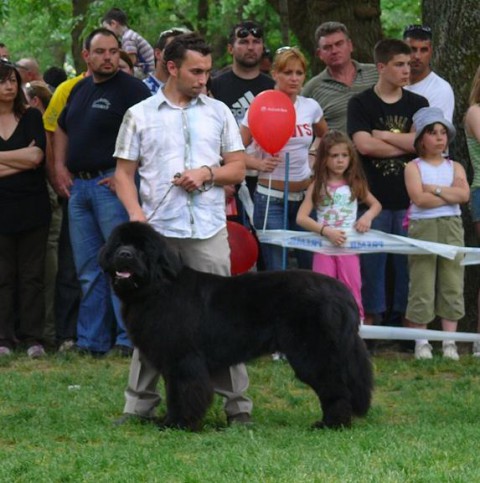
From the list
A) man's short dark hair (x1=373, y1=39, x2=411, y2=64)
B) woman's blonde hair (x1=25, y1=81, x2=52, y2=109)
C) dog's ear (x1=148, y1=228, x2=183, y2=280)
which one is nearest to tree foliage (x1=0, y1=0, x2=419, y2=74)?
man's short dark hair (x1=373, y1=39, x2=411, y2=64)

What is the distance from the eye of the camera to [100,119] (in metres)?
11.0

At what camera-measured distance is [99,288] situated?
37.8 ft

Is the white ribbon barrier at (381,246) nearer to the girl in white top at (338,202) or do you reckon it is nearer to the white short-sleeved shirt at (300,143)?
the girl in white top at (338,202)

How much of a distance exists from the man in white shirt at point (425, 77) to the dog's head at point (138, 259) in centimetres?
448

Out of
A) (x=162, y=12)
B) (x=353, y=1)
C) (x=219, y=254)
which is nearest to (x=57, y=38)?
(x=162, y=12)

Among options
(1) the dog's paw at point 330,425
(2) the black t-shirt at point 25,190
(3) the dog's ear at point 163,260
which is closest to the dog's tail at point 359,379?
(1) the dog's paw at point 330,425

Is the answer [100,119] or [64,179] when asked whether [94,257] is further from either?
[100,119]

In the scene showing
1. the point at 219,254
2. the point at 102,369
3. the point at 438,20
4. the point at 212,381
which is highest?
the point at 438,20

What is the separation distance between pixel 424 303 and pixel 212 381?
334 centimetres

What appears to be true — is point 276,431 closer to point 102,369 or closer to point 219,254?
point 219,254

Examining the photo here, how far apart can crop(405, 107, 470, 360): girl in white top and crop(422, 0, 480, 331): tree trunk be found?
90 centimetres

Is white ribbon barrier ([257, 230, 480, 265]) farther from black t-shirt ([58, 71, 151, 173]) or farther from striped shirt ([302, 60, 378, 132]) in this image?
black t-shirt ([58, 71, 151, 173])

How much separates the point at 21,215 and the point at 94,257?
799 mm

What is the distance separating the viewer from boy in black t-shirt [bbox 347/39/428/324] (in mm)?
11227
